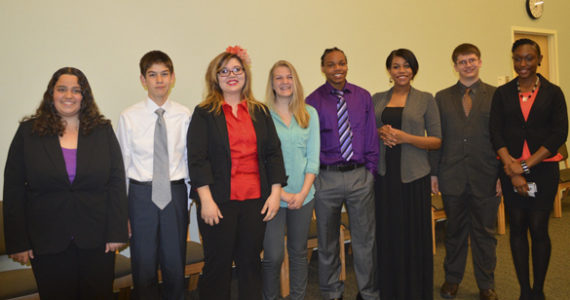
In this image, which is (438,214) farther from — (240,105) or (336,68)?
(240,105)

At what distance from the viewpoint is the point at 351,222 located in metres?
2.60

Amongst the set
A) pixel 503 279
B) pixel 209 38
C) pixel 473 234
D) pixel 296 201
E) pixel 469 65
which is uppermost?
pixel 209 38

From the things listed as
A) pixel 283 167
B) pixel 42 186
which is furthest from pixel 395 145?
pixel 42 186

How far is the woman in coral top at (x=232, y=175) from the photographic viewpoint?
2.01 m

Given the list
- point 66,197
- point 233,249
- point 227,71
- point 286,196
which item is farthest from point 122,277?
point 227,71

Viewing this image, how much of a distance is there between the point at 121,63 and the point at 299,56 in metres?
1.66

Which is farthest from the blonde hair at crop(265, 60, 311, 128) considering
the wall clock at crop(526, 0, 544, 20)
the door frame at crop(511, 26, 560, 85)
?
the door frame at crop(511, 26, 560, 85)

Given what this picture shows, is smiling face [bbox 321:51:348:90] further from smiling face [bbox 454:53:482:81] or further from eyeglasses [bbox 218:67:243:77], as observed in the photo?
smiling face [bbox 454:53:482:81]

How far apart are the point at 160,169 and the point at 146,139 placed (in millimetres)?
198

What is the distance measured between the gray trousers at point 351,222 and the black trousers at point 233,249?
1.78 feet

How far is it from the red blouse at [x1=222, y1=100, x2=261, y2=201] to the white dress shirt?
1.33ft

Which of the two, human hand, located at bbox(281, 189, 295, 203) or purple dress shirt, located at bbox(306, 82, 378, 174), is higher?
purple dress shirt, located at bbox(306, 82, 378, 174)

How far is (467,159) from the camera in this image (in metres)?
2.75

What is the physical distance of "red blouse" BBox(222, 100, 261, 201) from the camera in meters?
2.03
